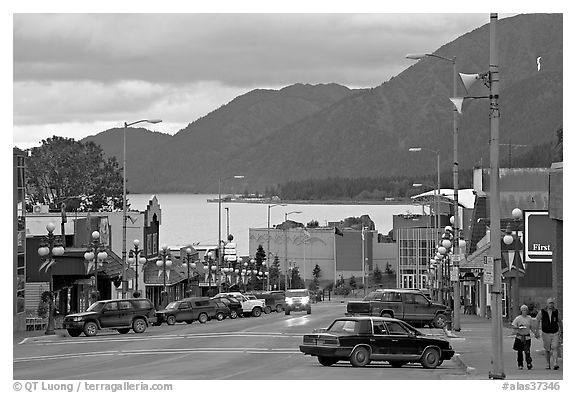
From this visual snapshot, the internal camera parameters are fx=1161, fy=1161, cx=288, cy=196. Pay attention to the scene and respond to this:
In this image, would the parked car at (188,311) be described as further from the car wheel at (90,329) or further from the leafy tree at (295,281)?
the leafy tree at (295,281)

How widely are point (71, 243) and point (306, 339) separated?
46966 millimetres

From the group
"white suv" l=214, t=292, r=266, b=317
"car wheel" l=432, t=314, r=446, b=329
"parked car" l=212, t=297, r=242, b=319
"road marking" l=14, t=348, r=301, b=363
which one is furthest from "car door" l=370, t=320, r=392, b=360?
"white suv" l=214, t=292, r=266, b=317

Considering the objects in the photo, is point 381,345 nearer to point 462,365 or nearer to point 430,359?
point 430,359

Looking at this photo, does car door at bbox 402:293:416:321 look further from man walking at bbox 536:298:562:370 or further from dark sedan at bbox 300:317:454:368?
man walking at bbox 536:298:562:370

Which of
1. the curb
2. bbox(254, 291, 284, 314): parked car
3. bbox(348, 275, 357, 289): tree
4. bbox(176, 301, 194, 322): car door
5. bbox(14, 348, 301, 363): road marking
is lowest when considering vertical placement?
bbox(348, 275, 357, 289): tree

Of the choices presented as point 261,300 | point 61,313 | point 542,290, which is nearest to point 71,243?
point 61,313

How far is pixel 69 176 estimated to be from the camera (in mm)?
136000

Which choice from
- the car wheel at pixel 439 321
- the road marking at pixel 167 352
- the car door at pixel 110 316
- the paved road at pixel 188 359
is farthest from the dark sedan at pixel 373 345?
the car wheel at pixel 439 321

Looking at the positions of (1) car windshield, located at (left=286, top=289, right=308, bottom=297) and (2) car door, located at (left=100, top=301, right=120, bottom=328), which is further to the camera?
(1) car windshield, located at (left=286, top=289, right=308, bottom=297)

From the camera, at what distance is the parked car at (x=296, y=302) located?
74562 mm

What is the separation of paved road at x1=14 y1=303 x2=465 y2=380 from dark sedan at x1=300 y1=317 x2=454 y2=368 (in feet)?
1.16

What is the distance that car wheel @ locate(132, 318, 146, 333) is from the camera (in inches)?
1948

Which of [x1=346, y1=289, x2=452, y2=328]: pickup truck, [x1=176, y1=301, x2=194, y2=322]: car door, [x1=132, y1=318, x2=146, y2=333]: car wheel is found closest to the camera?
[x1=132, y1=318, x2=146, y2=333]: car wheel

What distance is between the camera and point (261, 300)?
73188mm
